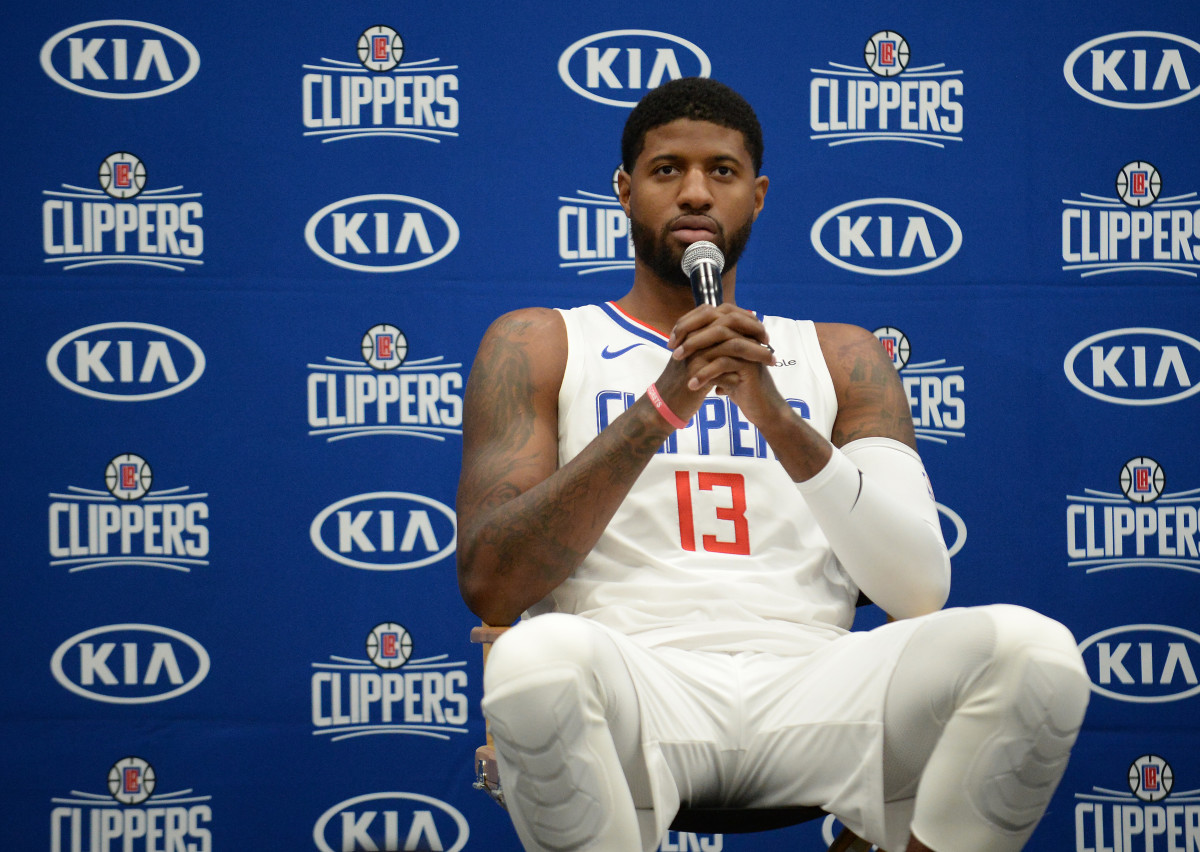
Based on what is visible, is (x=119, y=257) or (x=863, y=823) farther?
(x=119, y=257)

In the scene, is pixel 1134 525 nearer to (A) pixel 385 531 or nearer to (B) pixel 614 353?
(B) pixel 614 353

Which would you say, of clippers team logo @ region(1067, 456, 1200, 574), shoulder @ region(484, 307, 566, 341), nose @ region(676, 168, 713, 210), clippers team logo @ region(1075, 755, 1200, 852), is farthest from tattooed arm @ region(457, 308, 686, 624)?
clippers team logo @ region(1075, 755, 1200, 852)

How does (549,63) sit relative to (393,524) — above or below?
above

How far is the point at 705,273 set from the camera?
1.34 meters

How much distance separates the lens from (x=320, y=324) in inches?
90.8

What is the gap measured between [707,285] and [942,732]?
551 mm

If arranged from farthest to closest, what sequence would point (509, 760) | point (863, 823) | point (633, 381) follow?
point (633, 381)
point (863, 823)
point (509, 760)

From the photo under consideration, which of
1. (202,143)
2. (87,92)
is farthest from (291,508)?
(87,92)

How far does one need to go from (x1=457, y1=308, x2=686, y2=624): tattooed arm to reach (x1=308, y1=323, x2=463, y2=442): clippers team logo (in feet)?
2.71

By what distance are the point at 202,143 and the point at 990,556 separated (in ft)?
5.94

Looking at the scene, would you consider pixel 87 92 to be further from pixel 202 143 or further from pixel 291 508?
pixel 291 508

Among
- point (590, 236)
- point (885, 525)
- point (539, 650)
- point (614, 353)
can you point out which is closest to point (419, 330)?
point (590, 236)

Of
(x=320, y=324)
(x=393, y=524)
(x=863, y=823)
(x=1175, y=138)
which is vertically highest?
(x=1175, y=138)

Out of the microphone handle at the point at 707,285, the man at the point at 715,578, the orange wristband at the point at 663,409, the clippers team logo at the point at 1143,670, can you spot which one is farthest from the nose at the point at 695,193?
the clippers team logo at the point at 1143,670
